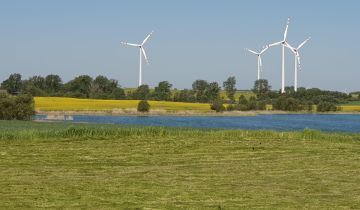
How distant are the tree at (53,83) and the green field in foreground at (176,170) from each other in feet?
416

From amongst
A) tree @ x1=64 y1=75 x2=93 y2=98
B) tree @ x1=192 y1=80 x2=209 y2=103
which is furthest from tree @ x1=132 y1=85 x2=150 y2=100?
tree @ x1=192 y1=80 x2=209 y2=103

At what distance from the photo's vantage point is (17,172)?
746 inches

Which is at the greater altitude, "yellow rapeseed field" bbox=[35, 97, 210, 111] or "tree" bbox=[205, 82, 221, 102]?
"tree" bbox=[205, 82, 221, 102]

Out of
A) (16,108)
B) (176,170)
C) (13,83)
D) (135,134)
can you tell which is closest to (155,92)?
(13,83)

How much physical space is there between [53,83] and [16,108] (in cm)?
9670

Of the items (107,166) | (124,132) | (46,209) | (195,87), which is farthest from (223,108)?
(46,209)

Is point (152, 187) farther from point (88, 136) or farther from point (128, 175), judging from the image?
point (88, 136)

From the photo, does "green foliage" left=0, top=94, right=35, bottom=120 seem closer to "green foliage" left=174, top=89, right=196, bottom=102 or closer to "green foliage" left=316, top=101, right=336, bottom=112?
"green foliage" left=174, top=89, right=196, bottom=102

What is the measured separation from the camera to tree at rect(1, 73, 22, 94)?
486 feet

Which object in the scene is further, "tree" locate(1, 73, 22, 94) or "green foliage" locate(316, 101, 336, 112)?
"tree" locate(1, 73, 22, 94)

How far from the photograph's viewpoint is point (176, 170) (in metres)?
20.3

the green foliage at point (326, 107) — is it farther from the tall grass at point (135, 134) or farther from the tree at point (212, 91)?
the tall grass at point (135, 134)

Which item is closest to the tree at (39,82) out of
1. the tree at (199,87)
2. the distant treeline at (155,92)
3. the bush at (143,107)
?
the distant treeline at (155,92)

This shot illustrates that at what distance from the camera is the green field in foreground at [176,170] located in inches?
569
